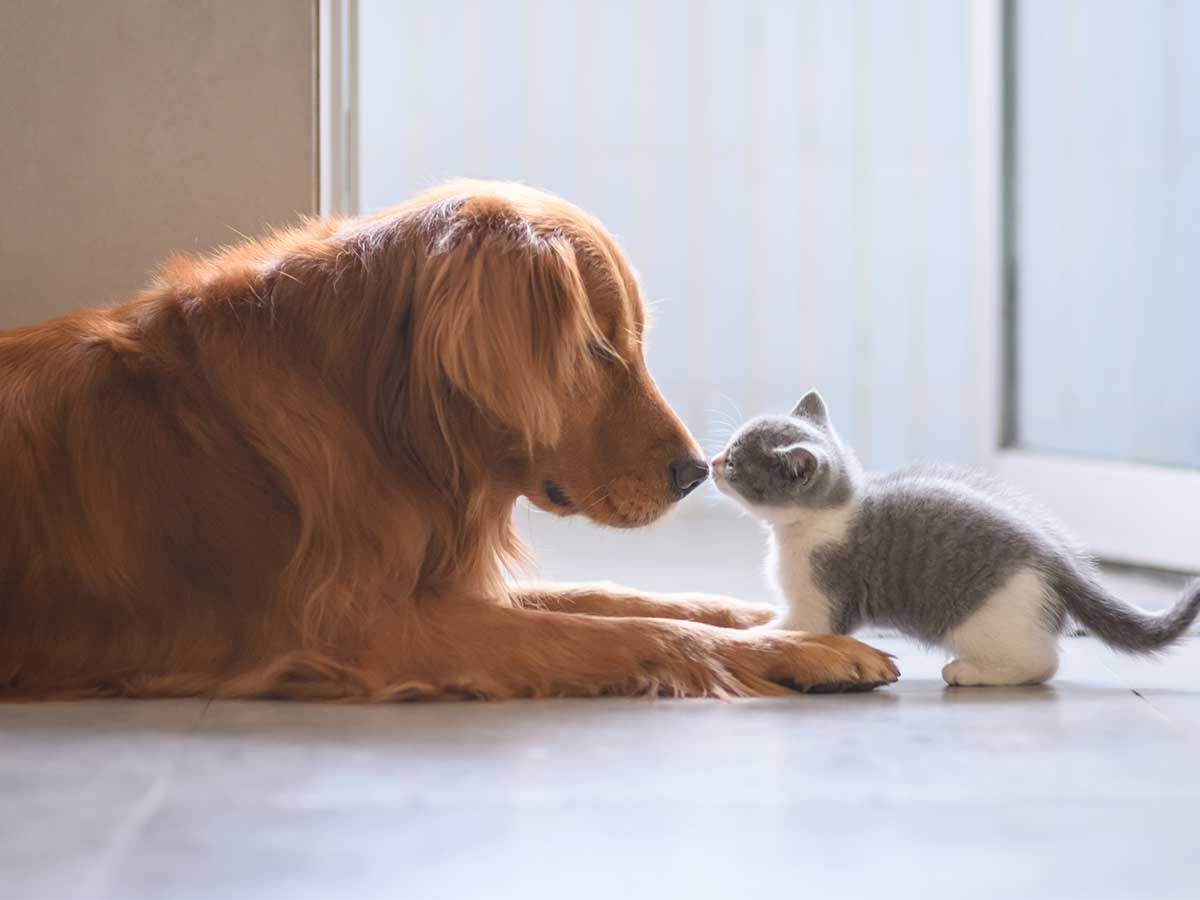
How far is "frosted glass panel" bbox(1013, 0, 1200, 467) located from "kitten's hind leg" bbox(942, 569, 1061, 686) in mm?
1272

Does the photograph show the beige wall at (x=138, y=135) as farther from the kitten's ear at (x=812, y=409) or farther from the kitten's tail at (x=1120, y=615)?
the kitten's tail at (x=1120, y=615)

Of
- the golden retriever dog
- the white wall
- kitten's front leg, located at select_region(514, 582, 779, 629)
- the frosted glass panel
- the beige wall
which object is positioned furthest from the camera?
the white wall

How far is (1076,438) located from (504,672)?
201cm

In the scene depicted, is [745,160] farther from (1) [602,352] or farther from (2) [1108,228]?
(1) [602,352]

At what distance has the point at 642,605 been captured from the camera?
2.10 metres

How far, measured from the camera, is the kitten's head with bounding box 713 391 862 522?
6.27 ft

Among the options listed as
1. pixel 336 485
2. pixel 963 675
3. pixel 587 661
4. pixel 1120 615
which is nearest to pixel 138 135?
pixel 336 485

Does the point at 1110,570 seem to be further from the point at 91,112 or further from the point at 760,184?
the point at 91,112

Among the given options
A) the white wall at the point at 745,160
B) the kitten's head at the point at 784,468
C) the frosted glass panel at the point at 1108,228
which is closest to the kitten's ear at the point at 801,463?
the kitten's head at the point at 784,468

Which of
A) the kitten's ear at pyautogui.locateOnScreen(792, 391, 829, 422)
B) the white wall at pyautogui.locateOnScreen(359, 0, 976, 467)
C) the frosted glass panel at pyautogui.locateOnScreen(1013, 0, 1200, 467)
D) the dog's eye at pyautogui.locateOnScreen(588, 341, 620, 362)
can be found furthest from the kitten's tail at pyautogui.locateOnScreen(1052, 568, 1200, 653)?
the white wall at pyautogui.locateOnScreen(359, 0, 976, 467)

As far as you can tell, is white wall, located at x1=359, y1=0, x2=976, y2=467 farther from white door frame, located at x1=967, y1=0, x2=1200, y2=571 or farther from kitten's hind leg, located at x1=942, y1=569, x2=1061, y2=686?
kitten's hind leg, located at x1=942, y1=569, x2=1061, y2=686

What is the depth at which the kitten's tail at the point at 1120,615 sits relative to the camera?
5.97 ft

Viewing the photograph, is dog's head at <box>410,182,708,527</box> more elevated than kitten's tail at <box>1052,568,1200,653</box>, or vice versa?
dog's head at <box>410,182,708,527</box>

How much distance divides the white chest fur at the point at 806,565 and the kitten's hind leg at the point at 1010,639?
6.4 inches
